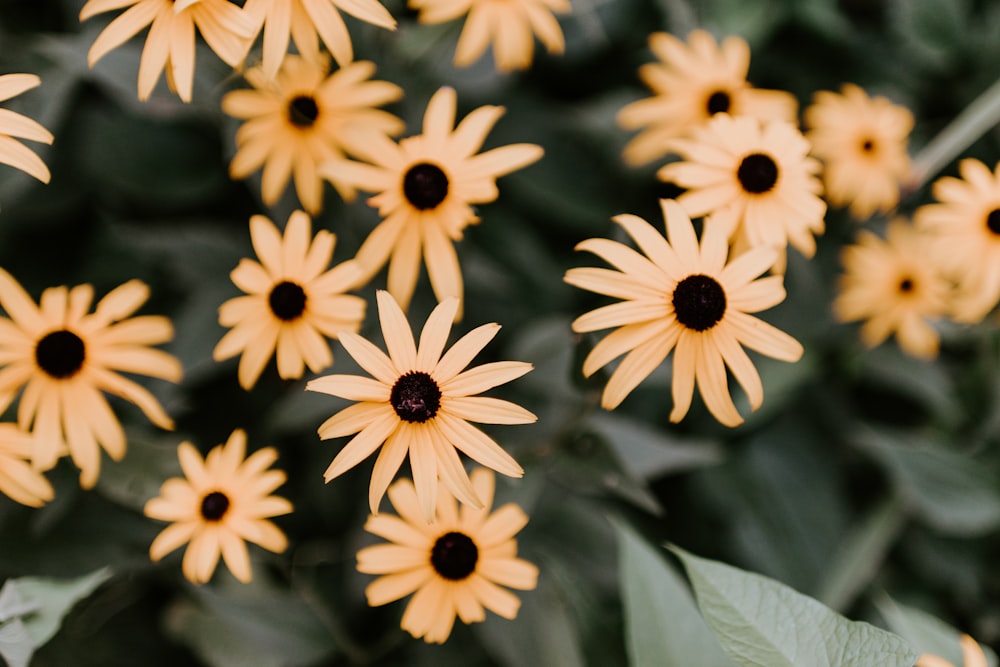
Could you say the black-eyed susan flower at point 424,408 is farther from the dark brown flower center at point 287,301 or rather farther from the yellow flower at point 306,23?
the yellow flower at point 306,23

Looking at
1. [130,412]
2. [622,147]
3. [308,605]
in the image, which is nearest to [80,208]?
[130,412]

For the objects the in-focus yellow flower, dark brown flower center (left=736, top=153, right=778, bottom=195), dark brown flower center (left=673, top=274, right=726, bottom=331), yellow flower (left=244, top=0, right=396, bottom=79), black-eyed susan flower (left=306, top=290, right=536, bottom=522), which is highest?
dark brown flower center (left=736, top=153, right=778, bottom=195)

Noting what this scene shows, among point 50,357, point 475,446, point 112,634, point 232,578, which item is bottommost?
point 112,634

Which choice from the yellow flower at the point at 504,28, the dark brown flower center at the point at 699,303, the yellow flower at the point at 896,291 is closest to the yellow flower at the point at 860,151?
the yellow flower at the point at 896,291

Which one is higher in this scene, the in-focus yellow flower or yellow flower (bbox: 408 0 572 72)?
yellow flower (bbox: 408 0 572 72)

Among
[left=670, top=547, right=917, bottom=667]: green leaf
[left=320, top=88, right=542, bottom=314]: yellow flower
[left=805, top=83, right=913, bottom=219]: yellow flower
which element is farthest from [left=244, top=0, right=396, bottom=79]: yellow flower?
[left=805, top=83, right=913, bottom=219]: yellow flower

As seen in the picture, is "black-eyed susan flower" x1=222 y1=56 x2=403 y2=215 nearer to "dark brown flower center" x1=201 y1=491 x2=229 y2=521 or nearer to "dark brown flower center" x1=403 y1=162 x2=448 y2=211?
"dark brown flower center" x1=403 y1=162 x2=448 y2=211

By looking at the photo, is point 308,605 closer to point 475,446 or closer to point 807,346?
point 475,446
